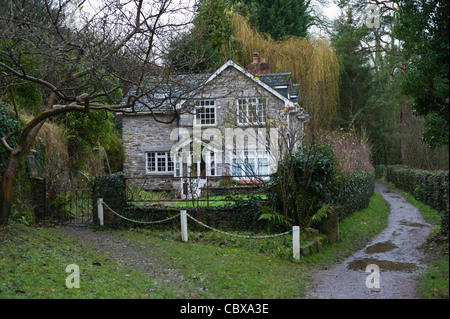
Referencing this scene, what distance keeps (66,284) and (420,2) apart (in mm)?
8057

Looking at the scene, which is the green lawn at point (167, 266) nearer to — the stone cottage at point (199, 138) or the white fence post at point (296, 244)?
the white fence post at point (296, 244)

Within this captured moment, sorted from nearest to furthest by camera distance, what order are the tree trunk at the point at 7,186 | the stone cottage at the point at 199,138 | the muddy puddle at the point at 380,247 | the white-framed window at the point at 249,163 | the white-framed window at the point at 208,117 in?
the tree trunk at the point at 7,186, the muddy puddle at the point at 380,247, the white-framed window at the point at 249,163, the stone cottage at the point at 199,138, the white-framed window at the point at 208,117

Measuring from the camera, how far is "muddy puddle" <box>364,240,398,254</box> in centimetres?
1143

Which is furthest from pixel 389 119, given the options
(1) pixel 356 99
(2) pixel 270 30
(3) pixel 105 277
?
(3) pixel 105 277

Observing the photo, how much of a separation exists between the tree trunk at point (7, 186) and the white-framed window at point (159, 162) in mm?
15236

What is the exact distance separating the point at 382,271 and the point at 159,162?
18.9 m

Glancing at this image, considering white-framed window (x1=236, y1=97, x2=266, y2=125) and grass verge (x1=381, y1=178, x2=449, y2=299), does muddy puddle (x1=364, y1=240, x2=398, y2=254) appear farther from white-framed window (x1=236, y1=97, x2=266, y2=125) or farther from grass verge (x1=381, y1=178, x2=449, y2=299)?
white-framed window (x1=236, y1=97, x2=266, y2=125)

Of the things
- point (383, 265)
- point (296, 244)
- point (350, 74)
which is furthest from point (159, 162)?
point (350, 74)

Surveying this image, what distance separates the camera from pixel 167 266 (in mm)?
9102

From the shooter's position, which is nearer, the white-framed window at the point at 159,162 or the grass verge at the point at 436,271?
the grass verge at the point at 436,271

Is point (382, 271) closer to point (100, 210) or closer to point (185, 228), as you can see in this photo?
point (185, 228)

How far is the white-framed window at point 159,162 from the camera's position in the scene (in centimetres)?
2606

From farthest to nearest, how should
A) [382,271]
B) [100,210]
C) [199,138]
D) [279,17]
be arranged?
[279,17]
[199,138]
[100,210]
[382,271]

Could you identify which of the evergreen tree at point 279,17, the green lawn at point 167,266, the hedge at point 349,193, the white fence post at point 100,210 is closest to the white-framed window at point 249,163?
the hedge at point 349,193
